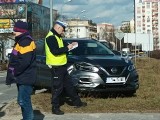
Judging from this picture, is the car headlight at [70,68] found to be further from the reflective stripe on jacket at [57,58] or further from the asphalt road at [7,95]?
the asphalt road at [7,95]

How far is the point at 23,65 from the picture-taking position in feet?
24.2

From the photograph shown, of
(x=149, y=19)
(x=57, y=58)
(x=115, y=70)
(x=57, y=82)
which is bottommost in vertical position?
(x=57, y=82)

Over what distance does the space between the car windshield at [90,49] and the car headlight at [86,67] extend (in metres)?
0.97

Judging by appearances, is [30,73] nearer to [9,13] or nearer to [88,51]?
[88,51]

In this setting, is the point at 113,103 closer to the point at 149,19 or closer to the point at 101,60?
the point at 101,60

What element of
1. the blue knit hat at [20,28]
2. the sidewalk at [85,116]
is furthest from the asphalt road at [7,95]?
the blue knit hat at [20,28]

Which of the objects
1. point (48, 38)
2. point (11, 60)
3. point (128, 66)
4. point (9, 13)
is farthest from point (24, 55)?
point (9, 13)

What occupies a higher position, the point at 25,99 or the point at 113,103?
the point at 25,99

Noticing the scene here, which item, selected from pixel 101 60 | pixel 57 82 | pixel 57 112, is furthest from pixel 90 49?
pixel 57 112

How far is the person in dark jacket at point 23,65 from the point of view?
740 cm

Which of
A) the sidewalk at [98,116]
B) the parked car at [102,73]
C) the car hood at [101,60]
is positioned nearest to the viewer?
the sidewalk at [98,116]

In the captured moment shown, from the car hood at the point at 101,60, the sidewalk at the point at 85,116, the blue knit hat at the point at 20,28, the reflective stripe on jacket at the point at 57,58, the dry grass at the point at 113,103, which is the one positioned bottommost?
the sidewalk at the point at 85,116

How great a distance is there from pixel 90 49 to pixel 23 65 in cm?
528

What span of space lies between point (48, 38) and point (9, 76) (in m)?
2.31
